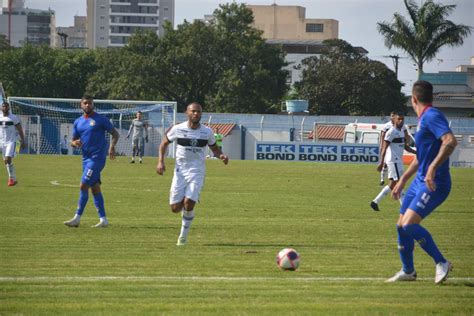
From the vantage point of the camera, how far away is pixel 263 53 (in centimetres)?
9031

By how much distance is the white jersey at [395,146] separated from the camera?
76.1 ft

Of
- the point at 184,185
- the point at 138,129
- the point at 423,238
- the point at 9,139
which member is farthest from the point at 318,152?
the point at 423,238

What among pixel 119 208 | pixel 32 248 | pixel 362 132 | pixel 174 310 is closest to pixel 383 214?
pixel 119 208

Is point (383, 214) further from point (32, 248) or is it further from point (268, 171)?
point (268, 171)

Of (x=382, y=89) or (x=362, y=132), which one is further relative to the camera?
(x=382, y=89)

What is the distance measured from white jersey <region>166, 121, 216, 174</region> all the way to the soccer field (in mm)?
1219

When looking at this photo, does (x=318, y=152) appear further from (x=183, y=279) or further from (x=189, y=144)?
(x=183, y=279)

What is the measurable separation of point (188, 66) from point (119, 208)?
6773cm

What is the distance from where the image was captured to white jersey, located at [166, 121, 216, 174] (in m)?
14.9

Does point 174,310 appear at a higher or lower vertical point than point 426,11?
lower

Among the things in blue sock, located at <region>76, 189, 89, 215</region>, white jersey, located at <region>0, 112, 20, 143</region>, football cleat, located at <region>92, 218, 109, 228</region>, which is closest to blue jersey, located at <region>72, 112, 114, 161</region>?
blue sock, located at <region>76, 189, 89, 215</region>

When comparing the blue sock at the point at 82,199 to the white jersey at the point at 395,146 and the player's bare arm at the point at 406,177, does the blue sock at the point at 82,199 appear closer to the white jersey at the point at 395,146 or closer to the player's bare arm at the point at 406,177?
the player's bare arm at the point at 406,177

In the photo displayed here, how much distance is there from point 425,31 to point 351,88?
71.6ft

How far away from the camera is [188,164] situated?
14930 mm
